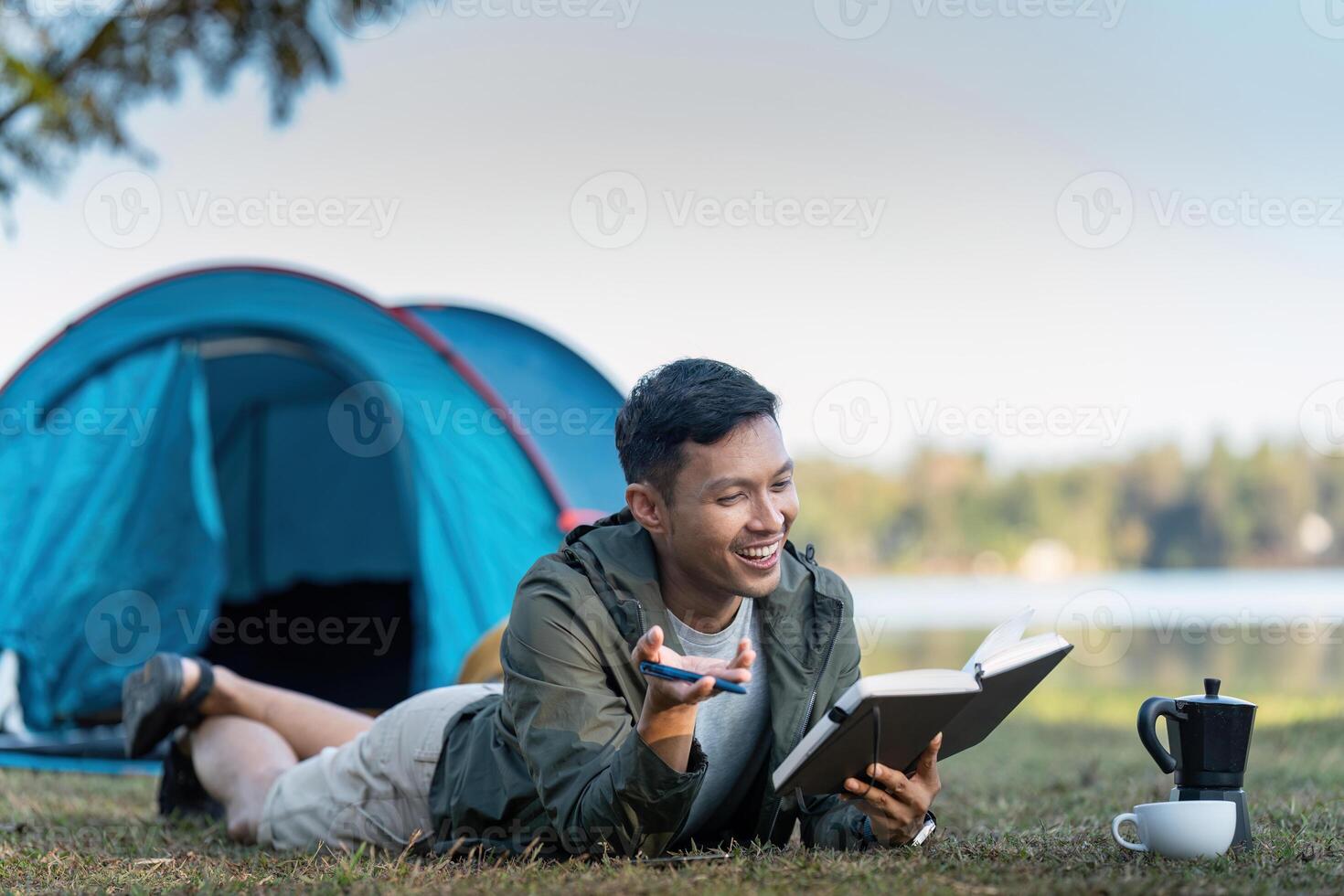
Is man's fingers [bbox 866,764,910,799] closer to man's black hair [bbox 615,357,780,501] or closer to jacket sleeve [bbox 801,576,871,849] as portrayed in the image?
jacket sleeve [bbox 801,576,871,849]

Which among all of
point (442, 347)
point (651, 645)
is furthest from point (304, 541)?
point (651, 645)

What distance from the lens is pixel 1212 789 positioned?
2176 mm

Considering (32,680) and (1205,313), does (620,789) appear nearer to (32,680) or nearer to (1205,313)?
(32,680)

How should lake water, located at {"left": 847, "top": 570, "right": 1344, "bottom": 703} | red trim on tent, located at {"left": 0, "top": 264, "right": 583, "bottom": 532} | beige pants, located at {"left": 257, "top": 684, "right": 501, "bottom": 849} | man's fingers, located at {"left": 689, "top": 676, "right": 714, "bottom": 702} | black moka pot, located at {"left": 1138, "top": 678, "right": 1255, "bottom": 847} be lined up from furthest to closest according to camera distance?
lake water, located at {"left": 847, "top": 570, "right": 1344, "bottom": 703} → red trim on tent, located at {"left": 0, "top": 264, "right": 583, "bottom": 532} → beige pants, located at {"left": 257, "top": 684, "right": 501, "bottom": 849} → black moka pot, located at {"left": 1138, "top": 678, "right": 1255, "bottom": 847} → man's fingers, located at {"left": 689, "top": 676, "right": 714, "bottom": 702}

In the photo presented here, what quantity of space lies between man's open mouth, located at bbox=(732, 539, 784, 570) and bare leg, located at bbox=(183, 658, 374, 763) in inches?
63.8

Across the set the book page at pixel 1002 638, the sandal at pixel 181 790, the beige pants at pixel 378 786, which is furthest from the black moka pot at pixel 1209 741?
the sandal at pixel 181 790

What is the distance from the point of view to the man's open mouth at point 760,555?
224cm

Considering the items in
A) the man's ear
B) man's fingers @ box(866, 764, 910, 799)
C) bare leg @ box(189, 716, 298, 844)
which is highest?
the man's ear

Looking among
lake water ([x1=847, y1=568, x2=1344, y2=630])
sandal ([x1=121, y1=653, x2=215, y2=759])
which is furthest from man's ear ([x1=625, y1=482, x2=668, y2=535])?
lake water ([x1=847, y1=568, x2=1344, y2=630])

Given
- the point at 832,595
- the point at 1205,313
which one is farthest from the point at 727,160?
the point at 1205,313

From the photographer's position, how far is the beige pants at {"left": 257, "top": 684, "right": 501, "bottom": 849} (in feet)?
8.78

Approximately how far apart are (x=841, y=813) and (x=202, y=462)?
3922 mm

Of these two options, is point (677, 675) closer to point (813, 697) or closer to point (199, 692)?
point (813, 697)

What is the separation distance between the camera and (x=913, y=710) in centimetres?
196
